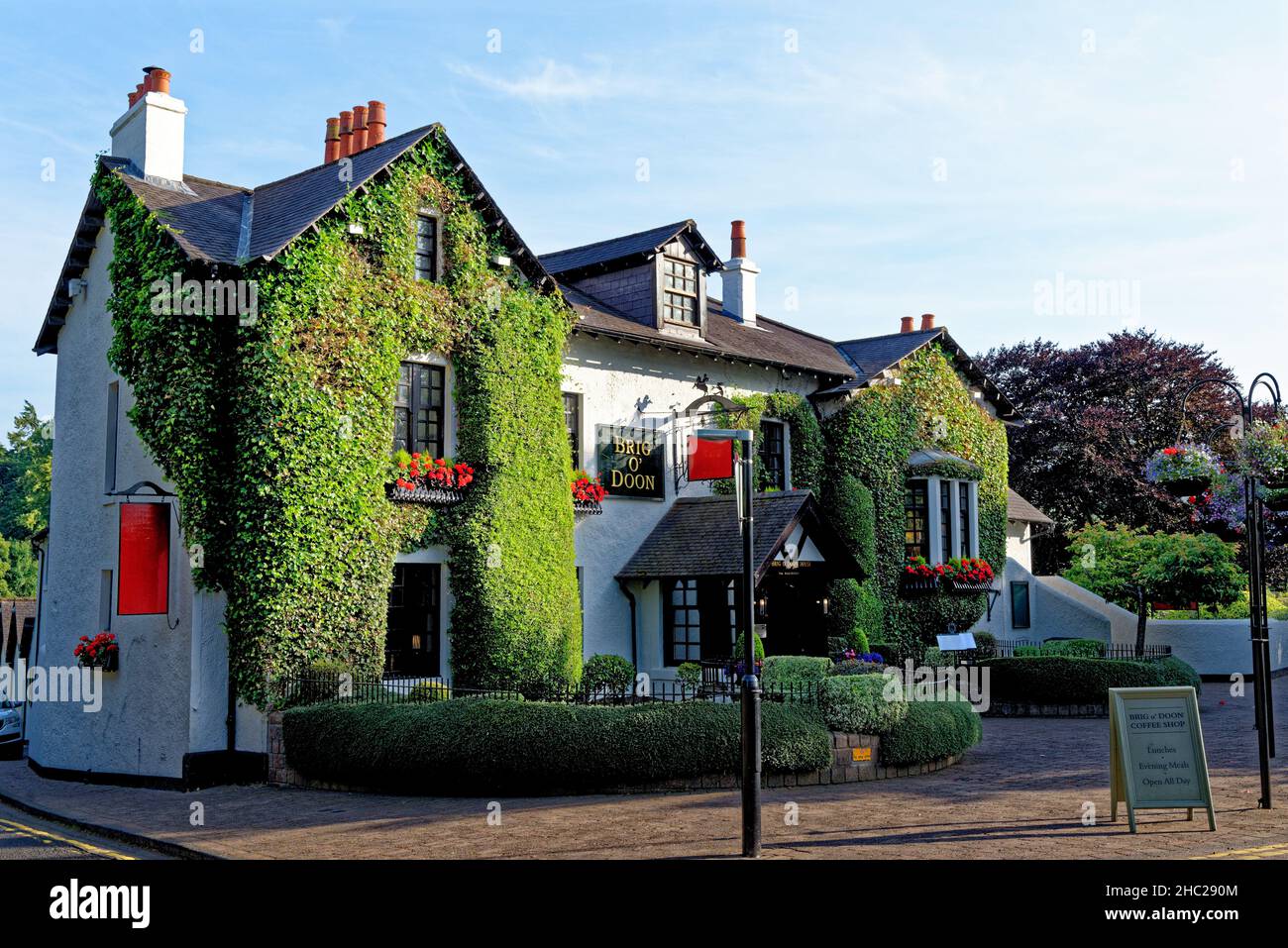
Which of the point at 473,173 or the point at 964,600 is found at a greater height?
the point at 473,173

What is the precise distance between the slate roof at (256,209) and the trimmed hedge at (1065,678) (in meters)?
12.3

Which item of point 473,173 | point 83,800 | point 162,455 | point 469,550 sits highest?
point 473,173

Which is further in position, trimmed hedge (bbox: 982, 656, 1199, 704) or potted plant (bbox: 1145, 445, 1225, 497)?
trimmed hedge (bbox: 982, 656, 1199, 704)

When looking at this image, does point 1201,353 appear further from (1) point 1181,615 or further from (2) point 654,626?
(2) point 654,626

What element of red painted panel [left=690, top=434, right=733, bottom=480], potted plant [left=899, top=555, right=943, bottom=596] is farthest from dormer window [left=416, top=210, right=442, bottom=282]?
potted plant [left=899, top=555, right=943, bottom=596]

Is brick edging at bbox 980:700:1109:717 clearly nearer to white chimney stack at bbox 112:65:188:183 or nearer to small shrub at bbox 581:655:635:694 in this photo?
small shrub at bbox 581:655:635:694

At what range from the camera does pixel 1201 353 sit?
4462 cm

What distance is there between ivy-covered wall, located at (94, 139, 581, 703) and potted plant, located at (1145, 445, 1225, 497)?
32.8 feet

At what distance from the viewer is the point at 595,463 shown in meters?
22.6

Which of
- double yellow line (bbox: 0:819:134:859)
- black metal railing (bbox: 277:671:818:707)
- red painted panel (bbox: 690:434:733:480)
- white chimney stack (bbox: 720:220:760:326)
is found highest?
white chimney stack (bbox: 720:220:760:326)

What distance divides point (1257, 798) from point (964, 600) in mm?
14884

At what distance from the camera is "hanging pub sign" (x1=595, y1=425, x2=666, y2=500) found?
22766 mm

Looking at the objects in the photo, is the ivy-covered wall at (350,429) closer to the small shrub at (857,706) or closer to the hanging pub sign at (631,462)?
the hanging pub sign at (631,462)
